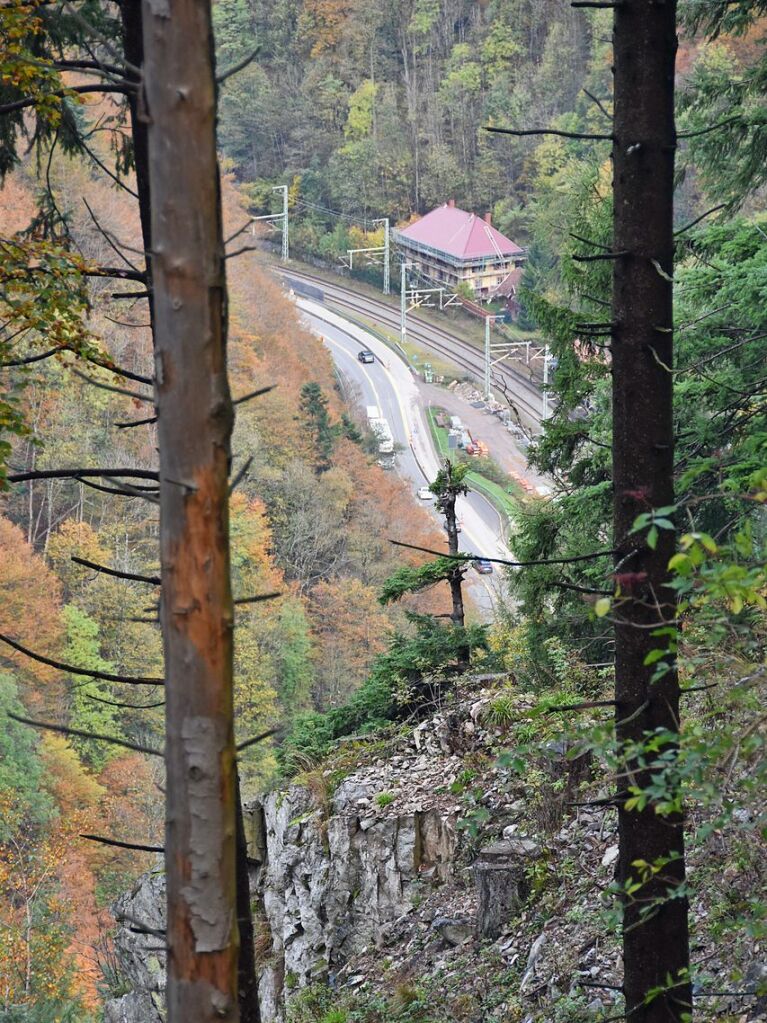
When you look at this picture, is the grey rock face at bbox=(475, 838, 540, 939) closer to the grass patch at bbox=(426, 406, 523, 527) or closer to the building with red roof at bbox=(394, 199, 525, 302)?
the grass patch at bbox=(426, 406, 523, 527)

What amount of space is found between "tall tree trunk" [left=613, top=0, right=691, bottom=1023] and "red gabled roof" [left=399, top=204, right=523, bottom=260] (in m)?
60.6

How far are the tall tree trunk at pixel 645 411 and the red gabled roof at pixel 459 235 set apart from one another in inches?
2384

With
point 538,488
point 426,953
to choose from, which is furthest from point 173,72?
point 538,488

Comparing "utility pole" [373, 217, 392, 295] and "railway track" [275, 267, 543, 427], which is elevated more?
"utility pole" [373, 217, 392, 295]

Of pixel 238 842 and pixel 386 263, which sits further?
pixel 386 263

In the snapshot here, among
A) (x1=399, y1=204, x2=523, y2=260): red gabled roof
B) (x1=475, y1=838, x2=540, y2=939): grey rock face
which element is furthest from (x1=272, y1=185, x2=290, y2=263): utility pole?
(x1=475, y1=838, x2=540, y2=939): grey rock face

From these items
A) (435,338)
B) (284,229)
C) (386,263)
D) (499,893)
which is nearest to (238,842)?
(499,893)

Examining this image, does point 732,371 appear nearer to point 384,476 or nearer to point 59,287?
point 59,287

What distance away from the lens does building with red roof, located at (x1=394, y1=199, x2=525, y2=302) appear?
207 feet

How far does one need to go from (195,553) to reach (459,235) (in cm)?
6382

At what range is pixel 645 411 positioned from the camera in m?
3.78

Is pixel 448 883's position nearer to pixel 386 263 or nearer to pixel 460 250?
pixel 460 250

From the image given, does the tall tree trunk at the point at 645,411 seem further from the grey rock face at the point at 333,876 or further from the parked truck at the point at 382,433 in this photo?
the parked truck at the point at 382,433

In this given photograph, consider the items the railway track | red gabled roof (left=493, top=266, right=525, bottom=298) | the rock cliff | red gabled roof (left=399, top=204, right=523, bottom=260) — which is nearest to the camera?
the rock cliff
